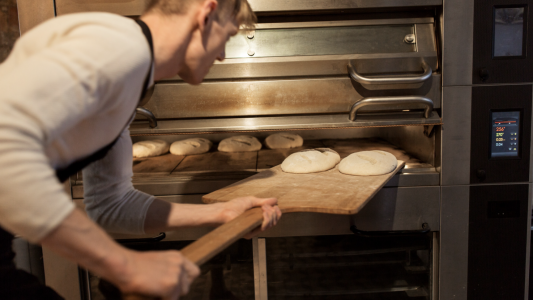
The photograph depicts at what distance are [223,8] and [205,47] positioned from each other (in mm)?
105

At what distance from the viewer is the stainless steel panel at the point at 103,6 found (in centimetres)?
161

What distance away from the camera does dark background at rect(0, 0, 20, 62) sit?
1.86 meters

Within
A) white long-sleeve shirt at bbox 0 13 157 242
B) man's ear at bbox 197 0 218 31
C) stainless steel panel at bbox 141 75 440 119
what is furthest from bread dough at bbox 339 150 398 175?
white long-sleeve shirt at bbox 0 13 157 242

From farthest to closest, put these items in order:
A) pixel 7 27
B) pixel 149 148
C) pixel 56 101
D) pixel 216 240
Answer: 1. pixel 149 148
2. pixel 7 27
3. pixel 216 240
4. pixel 56 101

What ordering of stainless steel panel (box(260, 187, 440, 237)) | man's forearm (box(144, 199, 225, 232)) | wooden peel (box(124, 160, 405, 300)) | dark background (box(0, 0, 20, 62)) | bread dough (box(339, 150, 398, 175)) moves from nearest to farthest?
wooden peel (box(124, 160, 405, 300))
man's forearm (box(144, 199, 225, 232))
bread dough (box(339, 150, 398, 175))
stainless steel panel (box(260, 187, 440, 237))
dark background (box(0, 0, 20, 62))

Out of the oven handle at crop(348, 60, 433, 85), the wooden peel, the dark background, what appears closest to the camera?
the wooden peel

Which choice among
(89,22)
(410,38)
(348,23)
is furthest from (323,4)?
(89,22)

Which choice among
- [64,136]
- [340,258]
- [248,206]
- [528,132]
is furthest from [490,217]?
[64,136]

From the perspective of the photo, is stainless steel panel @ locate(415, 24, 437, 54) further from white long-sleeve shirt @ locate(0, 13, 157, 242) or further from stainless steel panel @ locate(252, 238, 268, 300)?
white long-sleeve shirt @ locate(0, 13, 157, 242)

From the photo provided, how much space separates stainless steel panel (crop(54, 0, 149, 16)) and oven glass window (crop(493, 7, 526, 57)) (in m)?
1.56

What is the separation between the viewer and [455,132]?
1652 mm

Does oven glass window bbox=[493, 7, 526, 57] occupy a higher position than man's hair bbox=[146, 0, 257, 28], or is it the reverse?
man's hair bbox=[146, 0, 257, 28]

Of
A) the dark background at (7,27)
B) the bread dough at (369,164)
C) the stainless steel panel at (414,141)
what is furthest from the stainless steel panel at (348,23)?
the dark background at (7,27)

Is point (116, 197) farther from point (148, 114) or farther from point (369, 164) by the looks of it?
point (369, 164)
